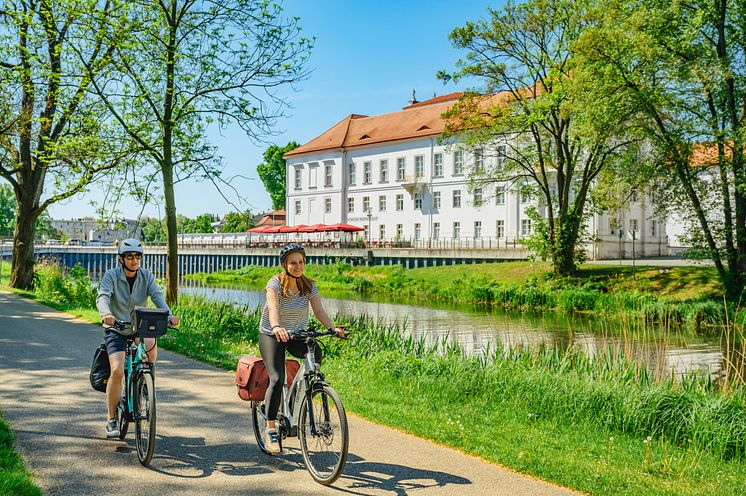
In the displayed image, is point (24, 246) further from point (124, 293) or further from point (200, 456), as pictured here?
point (200, 456)

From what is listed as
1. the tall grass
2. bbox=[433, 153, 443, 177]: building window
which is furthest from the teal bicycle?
bbox=[433, 153, 443, 177]: building window

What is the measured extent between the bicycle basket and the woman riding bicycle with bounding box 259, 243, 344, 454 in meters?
0.80

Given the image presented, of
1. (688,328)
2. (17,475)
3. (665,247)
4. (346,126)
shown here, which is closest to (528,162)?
(688,328)

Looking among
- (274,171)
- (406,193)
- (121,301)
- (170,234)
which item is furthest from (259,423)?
(274,171)

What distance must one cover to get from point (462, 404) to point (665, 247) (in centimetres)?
4991

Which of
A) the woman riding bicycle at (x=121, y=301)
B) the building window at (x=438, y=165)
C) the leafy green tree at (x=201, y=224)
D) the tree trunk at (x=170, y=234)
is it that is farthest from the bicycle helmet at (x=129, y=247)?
the leafy green tree at (x=201, y=224)

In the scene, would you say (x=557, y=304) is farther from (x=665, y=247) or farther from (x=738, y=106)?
(x=665, y=247)

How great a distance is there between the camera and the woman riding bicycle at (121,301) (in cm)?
600

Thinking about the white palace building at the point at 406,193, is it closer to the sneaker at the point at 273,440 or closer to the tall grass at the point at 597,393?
the tall grass at the point at 597,393

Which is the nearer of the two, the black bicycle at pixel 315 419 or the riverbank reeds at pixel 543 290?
the black bicycle at pixel 315 419

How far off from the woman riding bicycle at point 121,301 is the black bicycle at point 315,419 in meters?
1.17

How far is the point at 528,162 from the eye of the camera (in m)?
34.2

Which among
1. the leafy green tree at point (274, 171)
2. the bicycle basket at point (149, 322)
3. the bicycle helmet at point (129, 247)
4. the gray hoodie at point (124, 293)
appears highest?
the leafy green tree at point (274, 171)

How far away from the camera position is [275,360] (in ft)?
18.7
